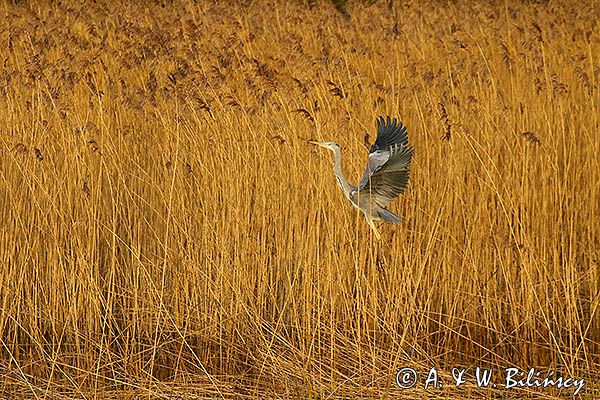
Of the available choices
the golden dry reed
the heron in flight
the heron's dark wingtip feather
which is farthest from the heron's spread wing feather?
the golden dry reed

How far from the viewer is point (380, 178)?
9.23 ft

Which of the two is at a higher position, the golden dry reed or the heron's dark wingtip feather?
the heron's dark wingtip feather

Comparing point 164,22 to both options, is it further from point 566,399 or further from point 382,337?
point 566,399

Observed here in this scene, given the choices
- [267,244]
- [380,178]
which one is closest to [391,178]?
[380,178]

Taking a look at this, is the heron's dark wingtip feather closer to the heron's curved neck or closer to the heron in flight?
the heron in flight

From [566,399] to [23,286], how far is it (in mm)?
1759

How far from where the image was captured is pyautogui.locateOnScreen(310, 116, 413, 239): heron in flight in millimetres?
2758

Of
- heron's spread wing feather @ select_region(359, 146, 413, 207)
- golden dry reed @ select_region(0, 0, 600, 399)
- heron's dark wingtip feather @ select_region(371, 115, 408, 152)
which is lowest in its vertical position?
golden dry reed @ select_region(0, 0, 600, 399)

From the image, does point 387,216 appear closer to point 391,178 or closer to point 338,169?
point 391,178

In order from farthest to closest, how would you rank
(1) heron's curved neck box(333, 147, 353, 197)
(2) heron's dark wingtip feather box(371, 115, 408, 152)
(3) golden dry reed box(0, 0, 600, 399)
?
1. (3) golden dry reed box(0, 0, 600, 399)
2. (2) heron's dark wingtip feather box(371, 115, 408, 152)
3. (1) heron's curved neck box(333, 147, 353, 197)

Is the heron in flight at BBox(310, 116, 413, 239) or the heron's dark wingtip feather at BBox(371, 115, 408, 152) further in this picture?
the heron's dark wingtip feather at BBox(371, 115, 408, 152)

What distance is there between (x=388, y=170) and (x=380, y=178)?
0.04 meters

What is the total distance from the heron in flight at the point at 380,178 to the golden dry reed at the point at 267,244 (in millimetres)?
279

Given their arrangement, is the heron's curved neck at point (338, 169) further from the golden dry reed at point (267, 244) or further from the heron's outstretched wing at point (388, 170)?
the golden dry reed at point (267, 244)
